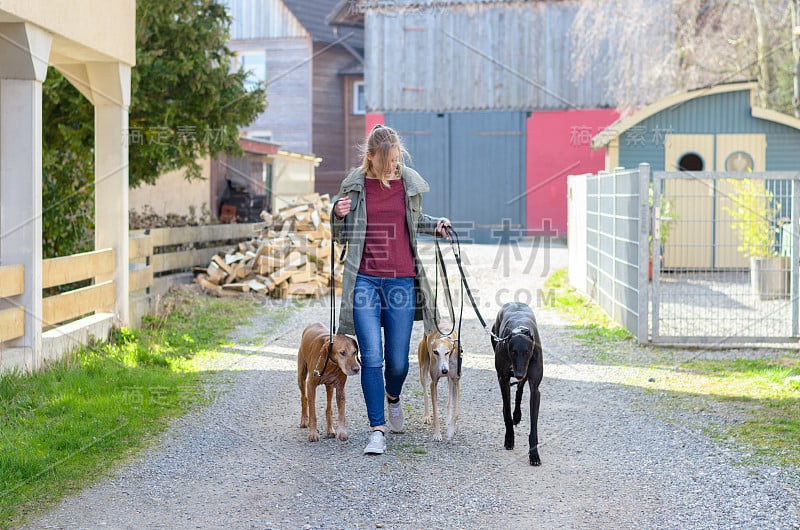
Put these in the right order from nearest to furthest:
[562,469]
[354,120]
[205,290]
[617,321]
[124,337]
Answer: [562,469] < [124,337] < [617,321] < [205,290] < [354,120]

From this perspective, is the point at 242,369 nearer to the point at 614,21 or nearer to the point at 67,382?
the point at 67,382

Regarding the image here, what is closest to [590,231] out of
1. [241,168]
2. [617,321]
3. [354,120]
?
[617,321]

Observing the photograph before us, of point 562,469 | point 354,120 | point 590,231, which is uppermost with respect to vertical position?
point 354,120

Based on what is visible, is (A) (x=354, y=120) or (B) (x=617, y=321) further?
(A) (x=354, y=120)

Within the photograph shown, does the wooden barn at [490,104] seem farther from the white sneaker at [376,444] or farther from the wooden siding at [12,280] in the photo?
the white sneaker at [376,444]

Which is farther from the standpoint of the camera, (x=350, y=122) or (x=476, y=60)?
(x=350, y=122)

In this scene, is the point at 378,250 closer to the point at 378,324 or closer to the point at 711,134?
the point at 378,324

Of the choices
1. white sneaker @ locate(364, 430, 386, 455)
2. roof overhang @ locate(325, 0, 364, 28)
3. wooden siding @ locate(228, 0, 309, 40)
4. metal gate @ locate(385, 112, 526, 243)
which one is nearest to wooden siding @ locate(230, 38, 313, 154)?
wooden siding @ locate(228, 0, 309, 40)

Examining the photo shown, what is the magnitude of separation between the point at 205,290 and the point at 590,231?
6.18 m

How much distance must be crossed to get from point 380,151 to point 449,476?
211 centimetres

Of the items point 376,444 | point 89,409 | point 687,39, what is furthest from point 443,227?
point 687,39

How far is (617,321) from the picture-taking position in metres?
12.8

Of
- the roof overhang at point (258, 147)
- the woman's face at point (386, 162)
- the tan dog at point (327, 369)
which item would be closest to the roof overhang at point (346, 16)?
the roof overhang at point (258, 147)

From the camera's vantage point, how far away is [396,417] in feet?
23.0
